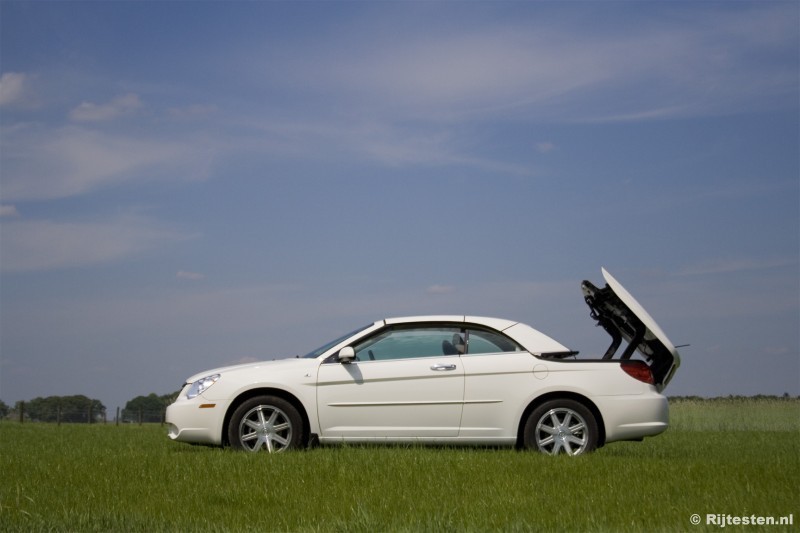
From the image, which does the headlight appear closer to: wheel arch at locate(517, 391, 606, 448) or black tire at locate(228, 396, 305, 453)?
black tire at locate(228, 396, 305, 453)

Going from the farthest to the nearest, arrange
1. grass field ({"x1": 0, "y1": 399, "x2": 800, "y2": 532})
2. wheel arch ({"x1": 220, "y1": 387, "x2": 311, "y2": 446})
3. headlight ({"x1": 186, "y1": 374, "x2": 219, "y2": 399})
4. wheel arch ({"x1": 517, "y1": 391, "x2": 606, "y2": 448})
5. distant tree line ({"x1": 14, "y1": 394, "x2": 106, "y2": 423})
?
distant tree line ({"x1": 14, "y1": 394, "x2": 106, "y2": 423}), headlight ({"x1": 186, "y1": 374, "x2": 219, "y2": 399}), wheel arch ({"x1": 220, "y1": 387, "x2": 311, "y2": 446}), wheel arch ({"x1": 517, "y1": 391, "x2": 606, "y2": 448}), grass field ({"x1": 0, "y1": 399, "x2": 800, "y2": 532})

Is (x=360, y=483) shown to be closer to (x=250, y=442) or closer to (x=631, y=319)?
(x=250, y=442)

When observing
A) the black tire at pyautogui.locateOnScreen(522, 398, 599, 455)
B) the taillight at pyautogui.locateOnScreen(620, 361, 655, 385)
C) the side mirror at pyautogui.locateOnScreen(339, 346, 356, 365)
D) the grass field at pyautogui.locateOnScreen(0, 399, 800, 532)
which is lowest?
the grass field at pyautogui.locateOnScreen(0, 399, 800, 532)

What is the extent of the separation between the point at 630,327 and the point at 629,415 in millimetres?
1403

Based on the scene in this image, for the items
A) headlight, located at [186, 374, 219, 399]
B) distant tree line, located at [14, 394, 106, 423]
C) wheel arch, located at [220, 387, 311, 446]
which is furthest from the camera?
distant tree line, located at [14, 394, 106, 423]

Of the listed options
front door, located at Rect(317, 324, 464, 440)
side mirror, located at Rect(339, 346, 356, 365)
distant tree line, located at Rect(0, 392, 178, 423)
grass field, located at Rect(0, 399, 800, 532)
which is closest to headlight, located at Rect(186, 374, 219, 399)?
grass field, located at Rect(0, 399, 800, 532)

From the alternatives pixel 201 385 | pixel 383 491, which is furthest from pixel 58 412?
pixel 383 491

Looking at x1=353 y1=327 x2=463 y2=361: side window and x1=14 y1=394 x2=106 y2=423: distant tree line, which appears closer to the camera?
x1=353 y1=327 x2=463 y2=361: side window

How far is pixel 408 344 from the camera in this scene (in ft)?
41.9

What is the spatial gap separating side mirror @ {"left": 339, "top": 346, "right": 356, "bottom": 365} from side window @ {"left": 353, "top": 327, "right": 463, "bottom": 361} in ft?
0.92

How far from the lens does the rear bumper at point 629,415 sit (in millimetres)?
12422

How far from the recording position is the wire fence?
5857 cm

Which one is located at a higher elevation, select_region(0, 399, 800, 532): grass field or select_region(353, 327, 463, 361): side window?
select_region(353, 327, 463, 361): side window

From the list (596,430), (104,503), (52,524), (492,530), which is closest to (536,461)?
(596,430)
